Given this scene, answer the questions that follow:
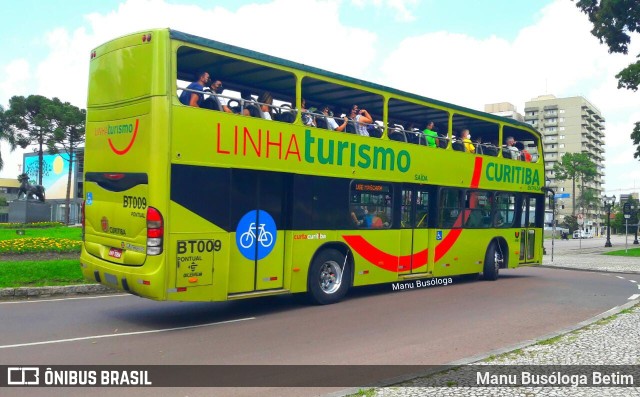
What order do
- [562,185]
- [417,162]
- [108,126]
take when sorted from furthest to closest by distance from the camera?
[562,185]
[417,162]
[108,126]

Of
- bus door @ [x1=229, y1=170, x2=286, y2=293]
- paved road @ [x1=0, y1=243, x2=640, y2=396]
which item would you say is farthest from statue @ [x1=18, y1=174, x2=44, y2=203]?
bus door @ [x1=229, y1=170, x2=286, y2=293]

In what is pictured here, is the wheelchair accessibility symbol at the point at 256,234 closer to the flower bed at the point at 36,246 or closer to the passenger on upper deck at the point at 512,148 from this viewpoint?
the passenger on upper deck at the point at 512,148

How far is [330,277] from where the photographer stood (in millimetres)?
11852

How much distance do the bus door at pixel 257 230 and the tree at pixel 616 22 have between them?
24515mm

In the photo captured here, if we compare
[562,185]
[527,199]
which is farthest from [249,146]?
[562,185]

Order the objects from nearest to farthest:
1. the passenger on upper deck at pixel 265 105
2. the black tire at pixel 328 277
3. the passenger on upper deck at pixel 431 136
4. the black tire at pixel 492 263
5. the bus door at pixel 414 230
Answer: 1. the passenger on upper deck at pixel 265 105
2. the black tire at pixel 328 277
3. the bus door at pixel 414 230
4. the passenger on upper deck at pixel 431 136
5. the black tire at pixel 492 263

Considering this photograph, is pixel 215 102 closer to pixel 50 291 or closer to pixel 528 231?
pixel 50 291

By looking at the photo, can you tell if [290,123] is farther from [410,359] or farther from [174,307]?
[410,359]

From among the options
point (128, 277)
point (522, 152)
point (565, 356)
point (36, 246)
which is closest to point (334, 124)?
point (128, 277)

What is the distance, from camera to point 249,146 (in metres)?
10.0

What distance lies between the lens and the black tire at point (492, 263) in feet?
54.1

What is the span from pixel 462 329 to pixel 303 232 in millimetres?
3376

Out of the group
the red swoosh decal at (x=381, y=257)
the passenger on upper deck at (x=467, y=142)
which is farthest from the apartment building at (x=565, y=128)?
the red swoosh decal at (x=381, y=257)

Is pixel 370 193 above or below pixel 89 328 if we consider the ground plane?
above
